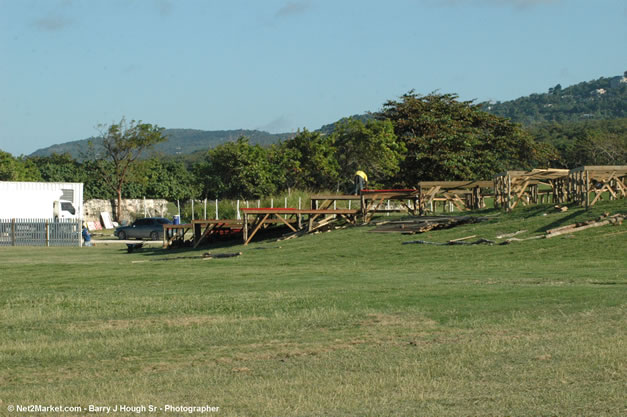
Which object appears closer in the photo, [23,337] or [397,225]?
[23,337]

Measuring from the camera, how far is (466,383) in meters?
8.05

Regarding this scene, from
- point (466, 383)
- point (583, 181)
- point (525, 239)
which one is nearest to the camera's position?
point (466, 383)

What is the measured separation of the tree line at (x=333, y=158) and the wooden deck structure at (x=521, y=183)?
21.4 meters

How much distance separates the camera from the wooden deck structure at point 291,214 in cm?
3688

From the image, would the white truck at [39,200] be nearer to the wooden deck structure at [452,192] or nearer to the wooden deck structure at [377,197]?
the wooden deck structure at [377,197]

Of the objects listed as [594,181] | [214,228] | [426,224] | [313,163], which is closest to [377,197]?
[426,224]

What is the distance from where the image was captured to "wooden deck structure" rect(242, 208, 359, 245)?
121 feet

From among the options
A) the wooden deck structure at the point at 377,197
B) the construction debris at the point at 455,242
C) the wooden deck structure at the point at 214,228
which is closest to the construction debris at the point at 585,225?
the construction debris at the point at 455,242

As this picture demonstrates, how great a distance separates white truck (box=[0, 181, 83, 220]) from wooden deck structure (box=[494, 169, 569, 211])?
85.3 feet

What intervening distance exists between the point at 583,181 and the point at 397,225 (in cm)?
786

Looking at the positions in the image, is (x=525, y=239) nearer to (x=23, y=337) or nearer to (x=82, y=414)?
(x=23, y=337)

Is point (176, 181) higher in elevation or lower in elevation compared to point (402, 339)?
higher

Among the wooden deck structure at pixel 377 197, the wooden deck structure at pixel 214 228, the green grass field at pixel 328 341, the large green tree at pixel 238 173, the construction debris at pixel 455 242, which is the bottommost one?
the green grass field at pixel 328 341

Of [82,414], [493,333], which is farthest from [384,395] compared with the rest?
[493,333]
